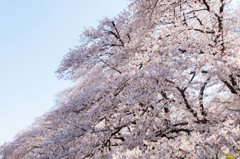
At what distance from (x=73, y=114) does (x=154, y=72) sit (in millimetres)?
3413

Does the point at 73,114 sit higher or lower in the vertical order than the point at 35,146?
higher

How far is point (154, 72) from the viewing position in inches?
189

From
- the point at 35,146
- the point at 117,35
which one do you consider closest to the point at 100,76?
the point at 117,35

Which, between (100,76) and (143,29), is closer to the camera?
(143,29)

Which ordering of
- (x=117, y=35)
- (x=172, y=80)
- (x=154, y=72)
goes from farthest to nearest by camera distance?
(x=117, y=35), (x=172, y=80), (x=154, y=72)

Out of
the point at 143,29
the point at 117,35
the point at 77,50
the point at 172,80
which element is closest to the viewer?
the point at 172,80

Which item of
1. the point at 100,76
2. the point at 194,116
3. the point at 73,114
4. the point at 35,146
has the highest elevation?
the point at 73,114

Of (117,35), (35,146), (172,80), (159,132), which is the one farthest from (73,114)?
(35,146)

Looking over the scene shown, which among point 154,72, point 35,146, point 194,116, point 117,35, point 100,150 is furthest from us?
point 35,146

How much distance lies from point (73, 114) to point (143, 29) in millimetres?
4536

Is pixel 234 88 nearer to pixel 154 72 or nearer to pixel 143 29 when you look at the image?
pixel 154 72

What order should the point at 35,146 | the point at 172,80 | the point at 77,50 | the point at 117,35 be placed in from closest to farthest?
the point at 172,80 < the point at 77,50 < the point at 117,35 < the point at 35,146

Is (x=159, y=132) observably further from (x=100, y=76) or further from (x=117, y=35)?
(x=117, y=35)

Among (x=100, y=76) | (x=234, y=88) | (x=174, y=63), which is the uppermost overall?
(x=174, y=63)
